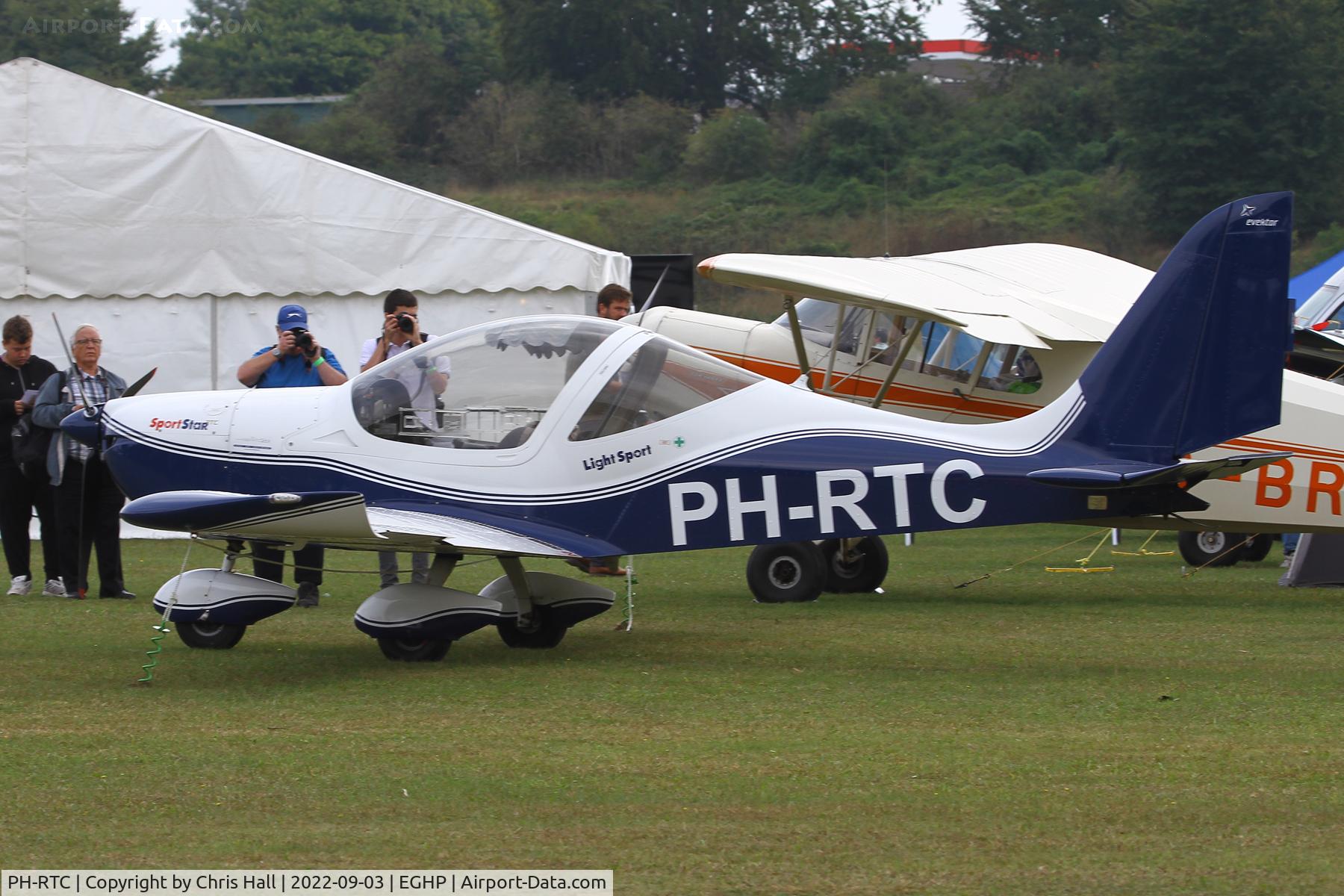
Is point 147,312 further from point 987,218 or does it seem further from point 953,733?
point 987,218

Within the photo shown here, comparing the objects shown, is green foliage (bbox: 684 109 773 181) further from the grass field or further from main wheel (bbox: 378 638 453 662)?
main wheel (bbox: 378 638 453 662)

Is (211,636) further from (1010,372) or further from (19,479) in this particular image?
(1010,372)

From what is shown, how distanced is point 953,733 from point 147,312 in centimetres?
1113

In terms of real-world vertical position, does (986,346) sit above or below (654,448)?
above

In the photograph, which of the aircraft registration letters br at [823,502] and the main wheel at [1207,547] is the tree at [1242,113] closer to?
the main wheel at [1207,547]

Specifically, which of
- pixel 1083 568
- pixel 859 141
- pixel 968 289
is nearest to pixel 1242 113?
pixel 859 141

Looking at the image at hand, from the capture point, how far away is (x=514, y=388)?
793 cm

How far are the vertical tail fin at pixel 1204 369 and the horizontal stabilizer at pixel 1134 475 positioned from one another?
0.20 m

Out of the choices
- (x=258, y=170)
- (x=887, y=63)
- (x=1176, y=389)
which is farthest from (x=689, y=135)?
(x=1176, y=389)

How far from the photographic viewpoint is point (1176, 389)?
322 inches

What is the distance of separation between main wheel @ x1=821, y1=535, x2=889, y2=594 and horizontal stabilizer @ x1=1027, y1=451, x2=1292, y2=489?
3211 mm

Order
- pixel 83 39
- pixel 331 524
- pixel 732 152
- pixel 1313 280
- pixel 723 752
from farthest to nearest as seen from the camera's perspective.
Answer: pixel 83 39 < pixel 732 152 < pixel 1313 280 < pixel 331 524 < pixel 723 752

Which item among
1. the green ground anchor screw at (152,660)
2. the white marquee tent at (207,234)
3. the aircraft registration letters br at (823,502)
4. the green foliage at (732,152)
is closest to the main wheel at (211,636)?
the green ground anchor screw at (152,660)

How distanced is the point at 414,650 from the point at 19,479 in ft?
14.1
